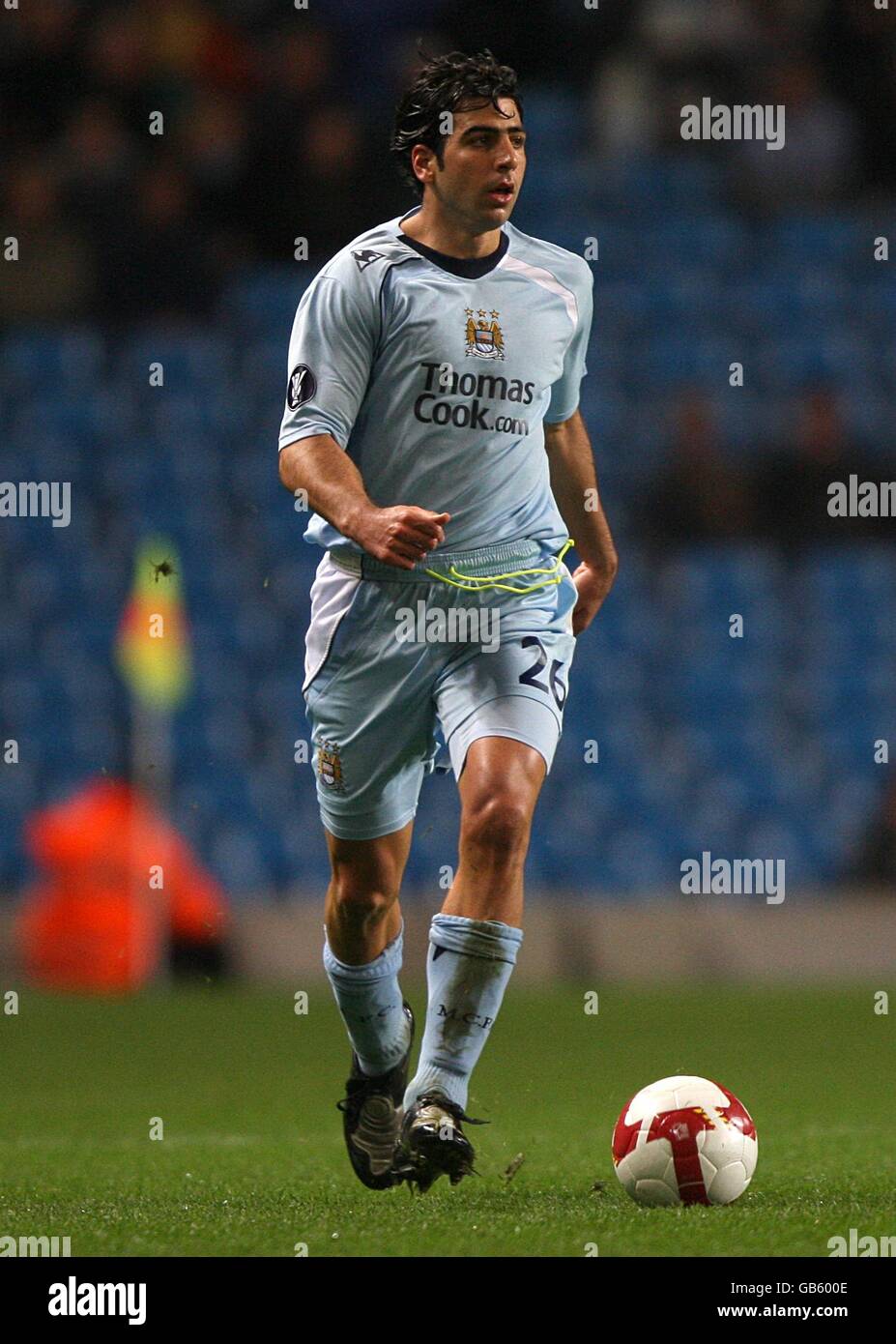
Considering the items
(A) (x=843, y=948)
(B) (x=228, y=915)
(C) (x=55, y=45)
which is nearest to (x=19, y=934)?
(B) (x=228, y=915)

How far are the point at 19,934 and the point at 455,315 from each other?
7686 mm

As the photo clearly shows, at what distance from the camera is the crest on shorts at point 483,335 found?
5020mm

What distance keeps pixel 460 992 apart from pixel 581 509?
1.42 meters

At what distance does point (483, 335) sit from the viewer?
16.5ft

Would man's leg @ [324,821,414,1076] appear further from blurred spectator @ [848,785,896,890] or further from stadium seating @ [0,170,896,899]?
blurred spectator @ [848,785,896,890]

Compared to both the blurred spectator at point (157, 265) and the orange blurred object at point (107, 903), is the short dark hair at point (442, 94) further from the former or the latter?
the blurred spectator at point (157, 265)

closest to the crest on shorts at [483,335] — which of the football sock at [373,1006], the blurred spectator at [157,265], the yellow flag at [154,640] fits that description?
the football sock at [373,1006]

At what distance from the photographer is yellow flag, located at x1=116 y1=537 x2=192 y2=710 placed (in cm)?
1237

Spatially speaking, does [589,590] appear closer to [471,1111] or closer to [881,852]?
[471,1111]

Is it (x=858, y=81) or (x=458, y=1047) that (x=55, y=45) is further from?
(x=458, y=1047)

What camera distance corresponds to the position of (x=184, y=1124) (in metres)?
6.89

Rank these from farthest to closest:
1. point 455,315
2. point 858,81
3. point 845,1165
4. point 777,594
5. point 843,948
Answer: point 858,81 < point 777,594 < point 843,948 < point 845,1165 < point 455,315

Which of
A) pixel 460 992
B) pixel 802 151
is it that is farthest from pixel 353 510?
pixel 802 151
